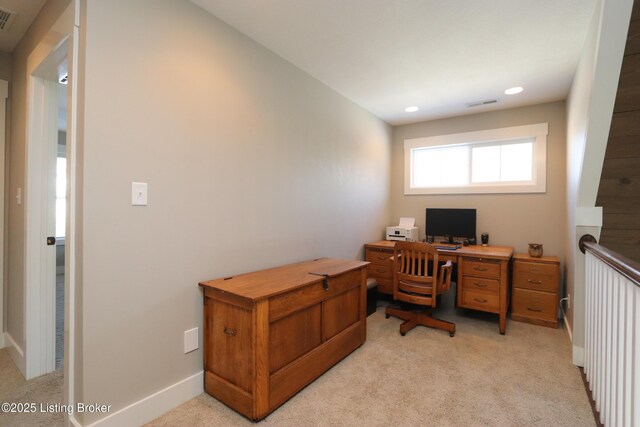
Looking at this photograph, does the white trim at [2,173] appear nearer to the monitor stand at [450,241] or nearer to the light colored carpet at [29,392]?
the light colored carpet at [29,392]

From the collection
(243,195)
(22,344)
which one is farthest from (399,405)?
(22,344)

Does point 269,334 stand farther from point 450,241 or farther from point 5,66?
point 5,66

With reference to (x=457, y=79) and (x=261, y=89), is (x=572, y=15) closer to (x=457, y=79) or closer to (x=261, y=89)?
(x=457, y=79)

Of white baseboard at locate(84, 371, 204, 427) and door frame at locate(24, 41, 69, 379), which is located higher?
door frame at locate(24, 41, 69, 379)

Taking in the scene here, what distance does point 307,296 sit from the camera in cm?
205

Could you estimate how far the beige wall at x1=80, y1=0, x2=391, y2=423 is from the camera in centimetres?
153

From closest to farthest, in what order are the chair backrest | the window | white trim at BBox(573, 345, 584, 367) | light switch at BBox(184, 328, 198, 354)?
light switch at BBox(184, 328, 198, 354) → white trim at BBox(573, 345, 584, 367) → the chair backrest → the window

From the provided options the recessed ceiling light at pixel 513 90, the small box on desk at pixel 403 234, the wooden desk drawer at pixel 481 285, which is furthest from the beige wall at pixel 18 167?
the recessed ceiling light at pixel 513 90

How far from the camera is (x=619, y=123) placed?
6.47 ft

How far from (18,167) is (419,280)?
3.42 meters

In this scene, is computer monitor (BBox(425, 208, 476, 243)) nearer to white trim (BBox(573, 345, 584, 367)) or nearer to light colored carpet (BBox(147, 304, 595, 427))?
light colored carpet (BBox(147, 304, 595, 427))

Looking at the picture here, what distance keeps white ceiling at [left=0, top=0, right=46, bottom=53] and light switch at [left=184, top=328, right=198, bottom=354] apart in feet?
7.34

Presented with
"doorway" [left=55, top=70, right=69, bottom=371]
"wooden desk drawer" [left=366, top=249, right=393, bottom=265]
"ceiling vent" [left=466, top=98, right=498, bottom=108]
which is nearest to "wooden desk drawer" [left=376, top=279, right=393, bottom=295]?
"wooden desk drawer" [left=366, top=249, right=393, bottom=265]

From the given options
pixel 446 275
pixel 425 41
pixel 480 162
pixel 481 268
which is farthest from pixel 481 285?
pixel 425 41
